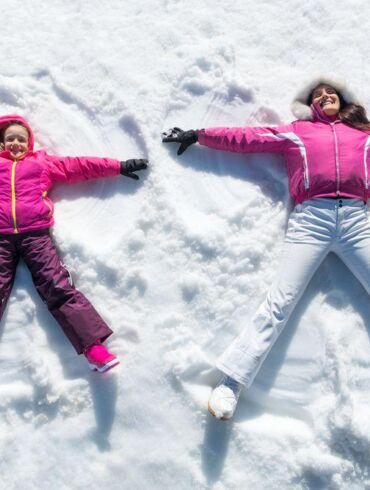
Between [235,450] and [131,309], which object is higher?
[131,309]

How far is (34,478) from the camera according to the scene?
257 centimetres

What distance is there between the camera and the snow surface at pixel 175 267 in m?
2.56

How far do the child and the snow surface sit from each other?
0.40 feet

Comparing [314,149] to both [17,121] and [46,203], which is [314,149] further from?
[17,121]

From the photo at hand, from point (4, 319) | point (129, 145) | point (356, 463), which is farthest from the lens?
point (129, 145)

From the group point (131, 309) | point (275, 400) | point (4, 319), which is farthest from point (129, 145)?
point (275, 400)

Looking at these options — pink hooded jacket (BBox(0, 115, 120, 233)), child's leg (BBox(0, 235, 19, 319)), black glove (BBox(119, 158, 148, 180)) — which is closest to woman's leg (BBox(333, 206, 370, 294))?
black glove (BBox(119, 158, 148, 180))

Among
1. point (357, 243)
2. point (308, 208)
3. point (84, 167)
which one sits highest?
point (84, 167)

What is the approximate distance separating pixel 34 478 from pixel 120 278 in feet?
3.94

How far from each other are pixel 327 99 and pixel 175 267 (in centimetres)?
139

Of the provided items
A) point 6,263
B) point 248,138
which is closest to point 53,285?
point 6,263

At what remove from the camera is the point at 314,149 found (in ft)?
8.85

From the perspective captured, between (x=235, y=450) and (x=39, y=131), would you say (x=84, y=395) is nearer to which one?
(x=235, y=450)

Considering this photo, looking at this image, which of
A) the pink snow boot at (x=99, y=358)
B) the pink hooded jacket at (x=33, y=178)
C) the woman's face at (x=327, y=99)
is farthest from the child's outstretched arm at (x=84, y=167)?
the woman's face at (x=327, y=99)
